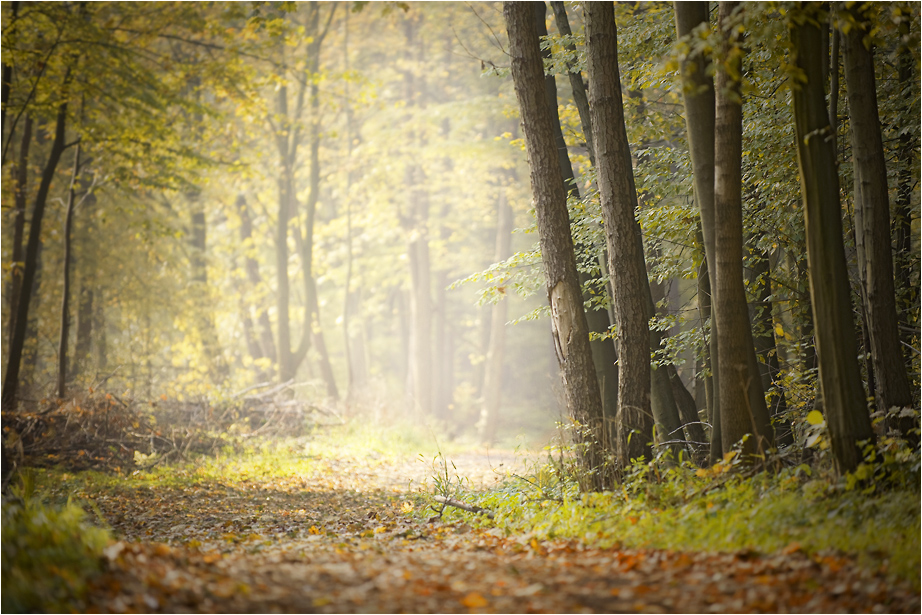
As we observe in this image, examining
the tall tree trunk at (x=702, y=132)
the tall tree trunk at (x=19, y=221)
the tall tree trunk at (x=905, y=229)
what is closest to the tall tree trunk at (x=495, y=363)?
the tall tree trunk at (x=19, y=221)

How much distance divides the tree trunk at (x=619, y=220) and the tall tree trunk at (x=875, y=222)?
187 centimetres

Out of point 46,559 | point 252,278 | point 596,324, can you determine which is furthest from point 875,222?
point 252,278

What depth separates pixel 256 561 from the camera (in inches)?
167

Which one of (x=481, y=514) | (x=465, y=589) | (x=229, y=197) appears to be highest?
(x=229, y=197)

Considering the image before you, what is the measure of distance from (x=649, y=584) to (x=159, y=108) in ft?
38.2

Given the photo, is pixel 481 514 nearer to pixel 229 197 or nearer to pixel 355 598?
pixel 355 598

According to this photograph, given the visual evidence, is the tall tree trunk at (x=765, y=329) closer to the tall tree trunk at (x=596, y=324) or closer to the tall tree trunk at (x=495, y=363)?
the tall tree trunk at (x=596, y=324)

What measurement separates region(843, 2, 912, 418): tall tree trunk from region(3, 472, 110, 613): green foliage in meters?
5.75

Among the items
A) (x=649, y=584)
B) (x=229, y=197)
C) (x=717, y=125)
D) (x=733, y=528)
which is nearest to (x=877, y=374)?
(x=733, y=528)

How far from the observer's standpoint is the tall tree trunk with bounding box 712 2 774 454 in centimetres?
522

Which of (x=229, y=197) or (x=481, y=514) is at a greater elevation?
(x=229, y=197)

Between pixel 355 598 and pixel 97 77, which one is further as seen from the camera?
pixel 97 77

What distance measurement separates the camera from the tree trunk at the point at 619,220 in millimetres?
6145

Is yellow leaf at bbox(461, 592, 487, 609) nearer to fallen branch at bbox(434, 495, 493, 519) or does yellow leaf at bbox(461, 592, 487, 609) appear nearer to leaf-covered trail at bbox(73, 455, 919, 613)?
leaf-covered trail at bbox(73, 455, 919, 613)
